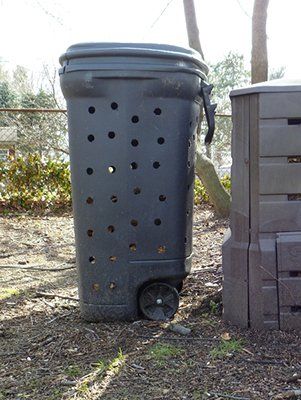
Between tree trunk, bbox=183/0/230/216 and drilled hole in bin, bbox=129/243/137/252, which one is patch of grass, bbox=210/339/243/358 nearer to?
drilled hole in bin, bbox=129/243/137/252

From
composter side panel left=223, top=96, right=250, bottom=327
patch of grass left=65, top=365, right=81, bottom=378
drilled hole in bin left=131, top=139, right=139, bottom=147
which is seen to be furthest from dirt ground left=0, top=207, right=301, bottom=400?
drilled hole in bin left=131, top=139, right=139, bottom=147

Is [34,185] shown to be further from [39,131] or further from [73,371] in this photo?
[73,371]

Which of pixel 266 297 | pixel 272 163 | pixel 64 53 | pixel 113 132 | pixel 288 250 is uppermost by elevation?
pixel 64 53

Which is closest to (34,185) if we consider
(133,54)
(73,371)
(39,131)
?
(39,131)

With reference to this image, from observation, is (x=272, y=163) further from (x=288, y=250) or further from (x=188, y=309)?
(x=188, y=309)

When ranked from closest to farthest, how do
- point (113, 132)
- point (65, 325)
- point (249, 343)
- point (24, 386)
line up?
1. point (24, 386)
2. point (249, 343)
3. point (113, 132)
4. point (65, 325)

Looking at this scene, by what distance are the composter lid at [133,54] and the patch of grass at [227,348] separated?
1.31 metres

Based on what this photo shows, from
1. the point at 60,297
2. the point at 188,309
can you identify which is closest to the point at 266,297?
the point at 188,309

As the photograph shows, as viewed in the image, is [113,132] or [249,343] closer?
[249,343]

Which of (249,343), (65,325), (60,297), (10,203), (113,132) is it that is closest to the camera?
(249,343)

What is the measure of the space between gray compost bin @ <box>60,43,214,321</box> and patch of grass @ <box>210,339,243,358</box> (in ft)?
1.45

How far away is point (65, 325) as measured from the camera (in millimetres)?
2613

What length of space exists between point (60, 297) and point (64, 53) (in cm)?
152

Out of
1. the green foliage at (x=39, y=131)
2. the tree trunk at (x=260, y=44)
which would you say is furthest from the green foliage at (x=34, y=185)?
the tree trunk at (x=260, y=44)
